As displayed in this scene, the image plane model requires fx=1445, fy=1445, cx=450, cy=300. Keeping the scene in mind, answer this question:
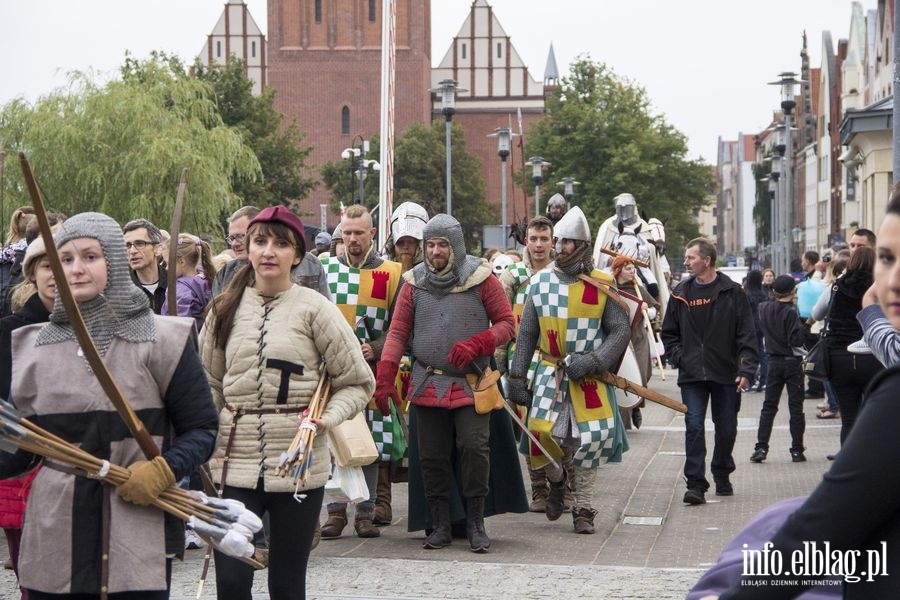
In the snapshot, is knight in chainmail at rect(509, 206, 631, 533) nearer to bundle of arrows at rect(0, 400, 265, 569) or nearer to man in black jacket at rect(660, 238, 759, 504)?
man in black jacket at rect(660, 238, 759, 504)

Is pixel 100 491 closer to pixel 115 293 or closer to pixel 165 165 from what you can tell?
pixel 115 293

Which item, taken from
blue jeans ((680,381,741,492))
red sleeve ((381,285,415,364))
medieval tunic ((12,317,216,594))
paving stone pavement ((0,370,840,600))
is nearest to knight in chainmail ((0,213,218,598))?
medieval tunic ((12,317,216,594))

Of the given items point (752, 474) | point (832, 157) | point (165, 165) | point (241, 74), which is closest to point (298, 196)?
point (241, 74)

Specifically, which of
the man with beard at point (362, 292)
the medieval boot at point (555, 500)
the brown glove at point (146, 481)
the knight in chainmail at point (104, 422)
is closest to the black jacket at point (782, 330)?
the medieval boot at point (555, 500)

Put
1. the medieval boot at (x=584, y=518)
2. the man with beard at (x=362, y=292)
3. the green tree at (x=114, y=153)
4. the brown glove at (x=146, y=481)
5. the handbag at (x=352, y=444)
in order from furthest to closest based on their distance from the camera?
the green tree at (x=114, y=153), the medieval boot at (x=584, y=518), the man with beard at (x=362, y=292), the handbag at (x=352, y=444), the brown glove at (x=146, y=481)

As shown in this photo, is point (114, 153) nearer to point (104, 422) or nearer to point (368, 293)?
point (368, 293)

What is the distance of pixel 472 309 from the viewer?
8.18 m

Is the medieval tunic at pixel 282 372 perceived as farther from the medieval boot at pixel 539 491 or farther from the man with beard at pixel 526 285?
the medieval boot at pixel 539 491

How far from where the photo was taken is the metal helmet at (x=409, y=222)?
925 centimetres

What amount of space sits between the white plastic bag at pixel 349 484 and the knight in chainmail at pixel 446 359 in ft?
2.22

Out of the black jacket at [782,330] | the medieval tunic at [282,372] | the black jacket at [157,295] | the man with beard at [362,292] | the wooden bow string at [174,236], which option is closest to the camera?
the wooden bow string at [174,236]

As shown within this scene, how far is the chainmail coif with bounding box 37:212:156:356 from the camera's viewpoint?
3852 mm

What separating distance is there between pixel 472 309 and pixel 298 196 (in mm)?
51799

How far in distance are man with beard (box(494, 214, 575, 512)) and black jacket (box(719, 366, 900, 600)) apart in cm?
693
